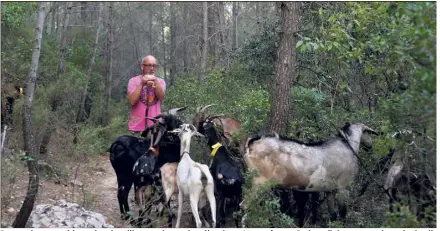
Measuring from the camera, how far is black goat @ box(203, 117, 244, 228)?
7.39 metres

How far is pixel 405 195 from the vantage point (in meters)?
6.32

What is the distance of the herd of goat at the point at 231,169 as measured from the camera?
7191 millimetres

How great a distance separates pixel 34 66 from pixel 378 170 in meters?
4.80

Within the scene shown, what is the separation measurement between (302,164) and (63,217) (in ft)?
9.82

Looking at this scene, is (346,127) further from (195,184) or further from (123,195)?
(123,195)

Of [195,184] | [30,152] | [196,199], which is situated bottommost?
[196,199]

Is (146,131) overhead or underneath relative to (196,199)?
overhead

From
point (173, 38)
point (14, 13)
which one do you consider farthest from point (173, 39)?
point (14, 13)

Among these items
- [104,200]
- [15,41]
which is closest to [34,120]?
[104,200]

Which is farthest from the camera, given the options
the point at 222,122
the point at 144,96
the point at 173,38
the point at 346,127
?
the point at 173,38

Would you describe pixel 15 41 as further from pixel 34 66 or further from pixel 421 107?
pixel 421 107

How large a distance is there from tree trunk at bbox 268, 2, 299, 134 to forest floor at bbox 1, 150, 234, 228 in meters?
1.64

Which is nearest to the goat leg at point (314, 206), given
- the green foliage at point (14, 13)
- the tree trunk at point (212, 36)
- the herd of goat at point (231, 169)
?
the herd of goat at point (231, 169)

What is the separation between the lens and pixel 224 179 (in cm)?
738
